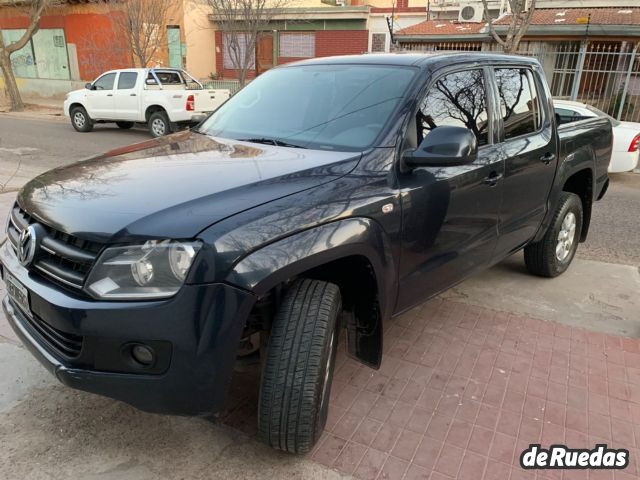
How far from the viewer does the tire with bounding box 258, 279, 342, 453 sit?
2.27m

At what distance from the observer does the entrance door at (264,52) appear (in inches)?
949

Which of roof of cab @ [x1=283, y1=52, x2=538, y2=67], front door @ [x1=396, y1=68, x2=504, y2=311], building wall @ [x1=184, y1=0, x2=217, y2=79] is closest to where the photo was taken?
front door @ [x1=396, y1=68, x2=504, y2=311]

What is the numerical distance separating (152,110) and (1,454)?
478 inches

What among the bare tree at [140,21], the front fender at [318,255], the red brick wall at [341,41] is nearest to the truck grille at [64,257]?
the front fender at [318,255]

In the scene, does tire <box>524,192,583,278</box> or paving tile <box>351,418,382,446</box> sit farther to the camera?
tire <box>524,192,583,278</box>

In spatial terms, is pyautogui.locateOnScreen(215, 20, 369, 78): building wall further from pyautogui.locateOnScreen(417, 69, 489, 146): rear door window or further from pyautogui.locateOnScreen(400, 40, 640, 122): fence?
pyautogui.locateOnScreen(417, 69, 489, 146): rear door window

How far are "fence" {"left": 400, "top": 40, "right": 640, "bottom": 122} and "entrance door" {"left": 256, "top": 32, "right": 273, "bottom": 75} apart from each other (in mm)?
9253

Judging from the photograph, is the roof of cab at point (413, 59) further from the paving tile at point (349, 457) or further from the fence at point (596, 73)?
the fence at point (596, 73)

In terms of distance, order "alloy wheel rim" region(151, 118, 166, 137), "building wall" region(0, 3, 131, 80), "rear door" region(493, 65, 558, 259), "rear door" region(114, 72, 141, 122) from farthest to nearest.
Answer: "building wall" region(0, 3, 131, 80), "rear door" region(114, 72, 141, 122), "alloy wheel rim" region(151, 118, 166, 137), "rear door" region(493, 65, 558, 259)

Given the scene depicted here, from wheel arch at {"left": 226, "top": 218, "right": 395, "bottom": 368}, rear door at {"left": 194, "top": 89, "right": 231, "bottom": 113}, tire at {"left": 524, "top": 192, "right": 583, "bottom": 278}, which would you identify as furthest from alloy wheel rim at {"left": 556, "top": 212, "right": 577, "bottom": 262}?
rear door at {"left": 194, "top": 89, "right": 231, "bottom": 113}

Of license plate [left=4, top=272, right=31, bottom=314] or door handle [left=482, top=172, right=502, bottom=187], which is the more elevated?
door handle [left=482, top=172, right=502, bottom=187]

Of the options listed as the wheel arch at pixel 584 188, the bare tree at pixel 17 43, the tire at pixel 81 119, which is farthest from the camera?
the bare tree at pixel 17 43

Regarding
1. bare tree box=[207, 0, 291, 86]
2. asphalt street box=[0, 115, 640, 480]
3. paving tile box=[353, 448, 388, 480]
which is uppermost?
bare tree box=[207, 0, 291, 86]

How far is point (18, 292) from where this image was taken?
8.02 feet
